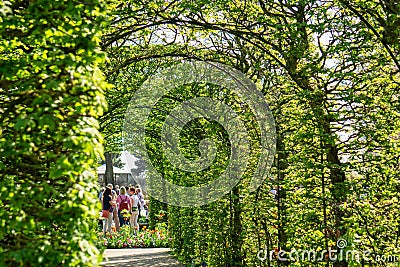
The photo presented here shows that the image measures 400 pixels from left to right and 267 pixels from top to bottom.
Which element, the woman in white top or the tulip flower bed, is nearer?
the tulip flower bed

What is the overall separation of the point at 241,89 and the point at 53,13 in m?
5.25

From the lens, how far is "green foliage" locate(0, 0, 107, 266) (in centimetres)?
280

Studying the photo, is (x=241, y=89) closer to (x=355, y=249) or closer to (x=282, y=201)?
(x=282, y=201)

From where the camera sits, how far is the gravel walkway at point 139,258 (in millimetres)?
11188

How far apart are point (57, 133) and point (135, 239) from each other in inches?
530

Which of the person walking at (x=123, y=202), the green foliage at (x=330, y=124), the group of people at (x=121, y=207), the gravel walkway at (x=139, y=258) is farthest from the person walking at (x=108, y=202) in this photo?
the green foliage at (x=330, y=124)

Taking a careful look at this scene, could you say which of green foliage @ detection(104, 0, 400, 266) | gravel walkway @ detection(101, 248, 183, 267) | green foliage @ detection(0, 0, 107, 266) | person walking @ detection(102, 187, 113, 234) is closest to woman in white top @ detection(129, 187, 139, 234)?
person walking @ detection(102, 187, 113, 234)

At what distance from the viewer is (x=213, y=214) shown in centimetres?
877

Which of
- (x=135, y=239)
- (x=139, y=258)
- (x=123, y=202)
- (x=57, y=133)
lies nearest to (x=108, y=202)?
(x=123, y=202)

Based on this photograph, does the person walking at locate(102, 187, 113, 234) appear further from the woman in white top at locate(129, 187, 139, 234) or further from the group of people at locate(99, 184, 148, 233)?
the woman in white top at locate(129, 187, 139, 234)

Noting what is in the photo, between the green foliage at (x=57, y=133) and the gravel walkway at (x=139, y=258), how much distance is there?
8030mm

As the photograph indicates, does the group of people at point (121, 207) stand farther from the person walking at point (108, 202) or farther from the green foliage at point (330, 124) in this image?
the green foliage at point (330, 124)

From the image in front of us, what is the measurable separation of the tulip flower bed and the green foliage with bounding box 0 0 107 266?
1241cm

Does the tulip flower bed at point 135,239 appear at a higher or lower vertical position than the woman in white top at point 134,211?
lower
